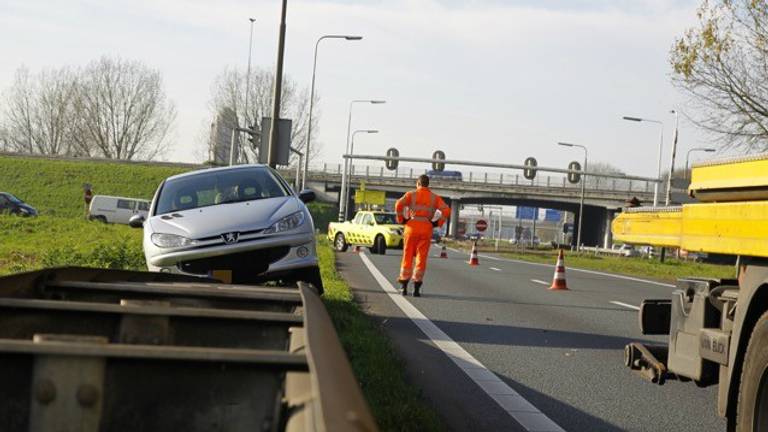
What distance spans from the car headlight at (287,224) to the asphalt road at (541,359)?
1.43m

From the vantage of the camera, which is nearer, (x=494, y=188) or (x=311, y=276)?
(x=311, y=276)

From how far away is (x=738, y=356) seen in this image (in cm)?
448

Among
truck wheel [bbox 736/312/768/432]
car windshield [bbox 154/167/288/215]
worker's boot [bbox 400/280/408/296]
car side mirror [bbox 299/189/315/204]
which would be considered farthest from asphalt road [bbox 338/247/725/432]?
car windshield [bbox 154/167/288/215]

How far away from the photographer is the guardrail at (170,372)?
2566 millimetres

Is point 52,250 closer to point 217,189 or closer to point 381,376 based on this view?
point 217,189

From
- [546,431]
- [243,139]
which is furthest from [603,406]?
[243,139]

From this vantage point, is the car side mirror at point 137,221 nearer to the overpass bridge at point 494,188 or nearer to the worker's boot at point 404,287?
the worker's boot at point 404,287

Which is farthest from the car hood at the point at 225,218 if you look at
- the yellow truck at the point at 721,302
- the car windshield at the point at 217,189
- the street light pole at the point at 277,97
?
the street light pole at the point at 277,97

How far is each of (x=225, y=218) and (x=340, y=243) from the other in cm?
2956

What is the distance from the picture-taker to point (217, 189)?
11695 mm

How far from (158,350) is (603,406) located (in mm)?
4655

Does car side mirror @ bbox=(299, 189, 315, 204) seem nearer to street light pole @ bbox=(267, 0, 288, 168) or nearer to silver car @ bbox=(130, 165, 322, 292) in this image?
silver car @ bbox=(130, 165, 322, 292)

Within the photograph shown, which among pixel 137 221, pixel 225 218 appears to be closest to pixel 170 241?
pixel 225 218

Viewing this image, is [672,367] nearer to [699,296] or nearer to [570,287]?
[699,296]
